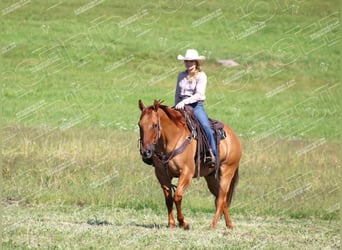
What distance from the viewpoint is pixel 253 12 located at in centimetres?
6009

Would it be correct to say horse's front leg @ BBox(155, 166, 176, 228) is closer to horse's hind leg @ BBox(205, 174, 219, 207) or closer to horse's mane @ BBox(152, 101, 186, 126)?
horse's mane @ BBox(152, 101, 186, 126)

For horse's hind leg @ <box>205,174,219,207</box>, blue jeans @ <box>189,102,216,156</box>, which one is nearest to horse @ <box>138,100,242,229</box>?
blue jeans @ <box>189,102,216,156</box>

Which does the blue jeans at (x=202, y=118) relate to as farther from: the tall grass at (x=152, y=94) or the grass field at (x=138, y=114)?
the tall grass at (x=152, y=94)

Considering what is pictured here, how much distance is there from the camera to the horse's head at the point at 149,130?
1379 centimetres

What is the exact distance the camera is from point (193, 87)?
14.9 meters

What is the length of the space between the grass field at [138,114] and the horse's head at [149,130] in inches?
45.4

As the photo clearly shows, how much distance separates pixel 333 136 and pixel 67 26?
2268 cm

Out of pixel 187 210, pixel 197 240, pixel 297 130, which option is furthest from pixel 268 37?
pixel 197 240

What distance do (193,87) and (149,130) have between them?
1.31 m

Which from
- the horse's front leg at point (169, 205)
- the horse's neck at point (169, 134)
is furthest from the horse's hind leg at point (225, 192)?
the horse's neck at point (169, 134)

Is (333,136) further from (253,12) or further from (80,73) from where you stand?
(253,12)

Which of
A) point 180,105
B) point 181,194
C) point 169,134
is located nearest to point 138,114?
point 180,105

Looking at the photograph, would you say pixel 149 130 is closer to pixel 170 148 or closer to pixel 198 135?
pixel 170 148

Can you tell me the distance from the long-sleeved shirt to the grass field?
1972mm
